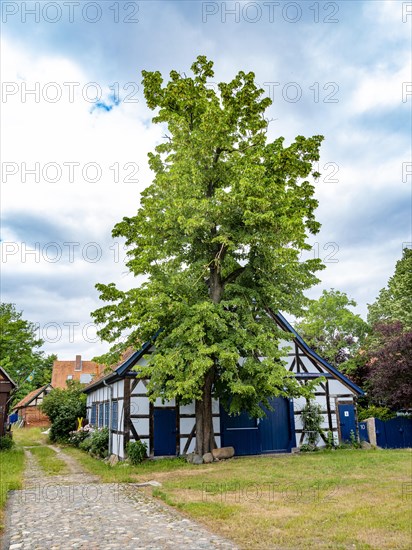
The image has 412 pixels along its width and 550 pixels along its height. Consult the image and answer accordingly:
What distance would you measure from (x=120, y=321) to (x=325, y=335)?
2021 centimetres

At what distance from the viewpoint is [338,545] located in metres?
5.56

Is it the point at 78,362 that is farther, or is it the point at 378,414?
the point at 78,362

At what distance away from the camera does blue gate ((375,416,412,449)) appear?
19.5m

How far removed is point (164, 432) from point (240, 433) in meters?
2.93

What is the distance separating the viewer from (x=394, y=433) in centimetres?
1964

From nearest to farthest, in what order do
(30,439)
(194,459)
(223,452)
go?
(194,459)
(223,452)
(30,439)

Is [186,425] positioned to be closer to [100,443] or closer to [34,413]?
[100,443]

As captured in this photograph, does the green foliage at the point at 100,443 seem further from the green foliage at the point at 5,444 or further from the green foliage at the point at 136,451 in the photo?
the green foliage at the point at 5,444

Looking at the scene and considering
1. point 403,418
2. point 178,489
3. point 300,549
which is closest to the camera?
point 300,549

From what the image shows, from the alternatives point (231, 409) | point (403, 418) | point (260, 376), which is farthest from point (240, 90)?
point (403, 418)

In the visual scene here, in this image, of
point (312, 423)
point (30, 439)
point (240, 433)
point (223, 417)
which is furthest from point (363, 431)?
point (30, 439)

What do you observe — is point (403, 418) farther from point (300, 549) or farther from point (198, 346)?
point (300, 549)

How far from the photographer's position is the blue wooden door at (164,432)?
15359 mm

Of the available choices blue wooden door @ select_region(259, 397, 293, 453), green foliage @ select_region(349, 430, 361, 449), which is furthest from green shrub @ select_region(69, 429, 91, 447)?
green foliage @ select_region(349, 430, 361, 449)
